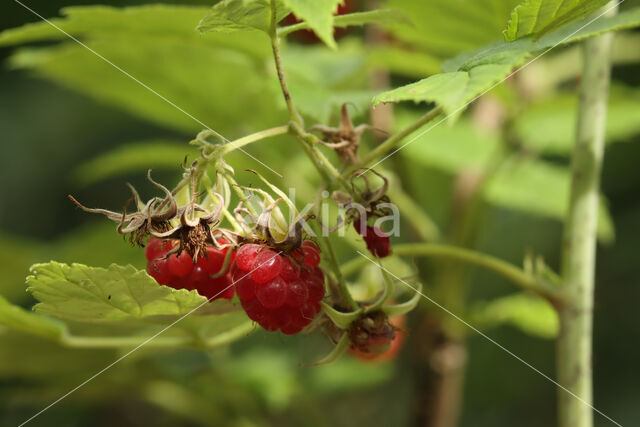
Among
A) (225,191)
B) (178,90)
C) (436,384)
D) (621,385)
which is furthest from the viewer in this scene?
(621,385)

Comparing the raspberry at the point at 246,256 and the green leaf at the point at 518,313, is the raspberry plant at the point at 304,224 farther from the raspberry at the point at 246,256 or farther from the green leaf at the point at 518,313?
the green leaf at the point at 518,313

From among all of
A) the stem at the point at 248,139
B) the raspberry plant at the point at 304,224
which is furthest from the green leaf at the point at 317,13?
the stem at the point at 248,139

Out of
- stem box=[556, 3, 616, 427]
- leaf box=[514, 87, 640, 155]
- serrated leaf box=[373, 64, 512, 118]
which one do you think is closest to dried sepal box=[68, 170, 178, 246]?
serrated leaf box=[373, 64, 512, 118]

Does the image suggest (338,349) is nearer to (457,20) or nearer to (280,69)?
(280,69)

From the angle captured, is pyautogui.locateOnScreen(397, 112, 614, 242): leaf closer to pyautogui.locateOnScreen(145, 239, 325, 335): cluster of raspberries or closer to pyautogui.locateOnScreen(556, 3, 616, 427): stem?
pyautogui.locateOnScreen(556, 3, 616, 427): stem

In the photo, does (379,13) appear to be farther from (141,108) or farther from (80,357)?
(80,357)

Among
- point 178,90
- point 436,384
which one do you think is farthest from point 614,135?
point 178,90

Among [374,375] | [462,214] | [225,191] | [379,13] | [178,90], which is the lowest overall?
[374,375]
